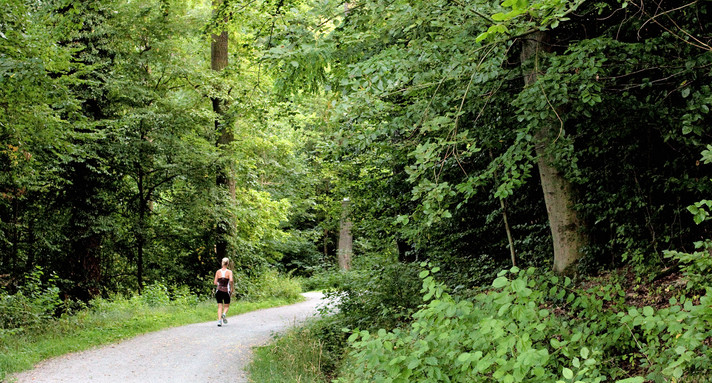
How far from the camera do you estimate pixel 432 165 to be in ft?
15.8

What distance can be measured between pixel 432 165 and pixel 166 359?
648 cm

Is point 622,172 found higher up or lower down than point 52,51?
lower down

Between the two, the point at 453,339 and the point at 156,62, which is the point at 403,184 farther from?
the point at 156,62

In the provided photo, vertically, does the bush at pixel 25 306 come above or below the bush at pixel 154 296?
above

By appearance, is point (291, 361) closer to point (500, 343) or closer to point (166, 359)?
point (166, 359)

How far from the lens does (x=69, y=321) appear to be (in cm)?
1137

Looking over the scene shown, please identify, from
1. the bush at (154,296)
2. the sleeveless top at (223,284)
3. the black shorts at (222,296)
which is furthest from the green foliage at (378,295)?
the bush at (154,296)

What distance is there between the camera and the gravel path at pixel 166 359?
776 centimetres

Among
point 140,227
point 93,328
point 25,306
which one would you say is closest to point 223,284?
point 93,328

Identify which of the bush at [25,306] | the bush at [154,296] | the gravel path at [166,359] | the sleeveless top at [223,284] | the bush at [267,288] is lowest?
the bush at [267,288]

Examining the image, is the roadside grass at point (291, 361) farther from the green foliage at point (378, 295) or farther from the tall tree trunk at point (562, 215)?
the tall tree trunk at point (562, 215)

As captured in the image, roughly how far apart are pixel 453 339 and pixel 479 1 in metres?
3.27

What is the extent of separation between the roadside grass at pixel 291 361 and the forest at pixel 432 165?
30 cm

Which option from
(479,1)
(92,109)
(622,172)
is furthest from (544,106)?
(92,109)
